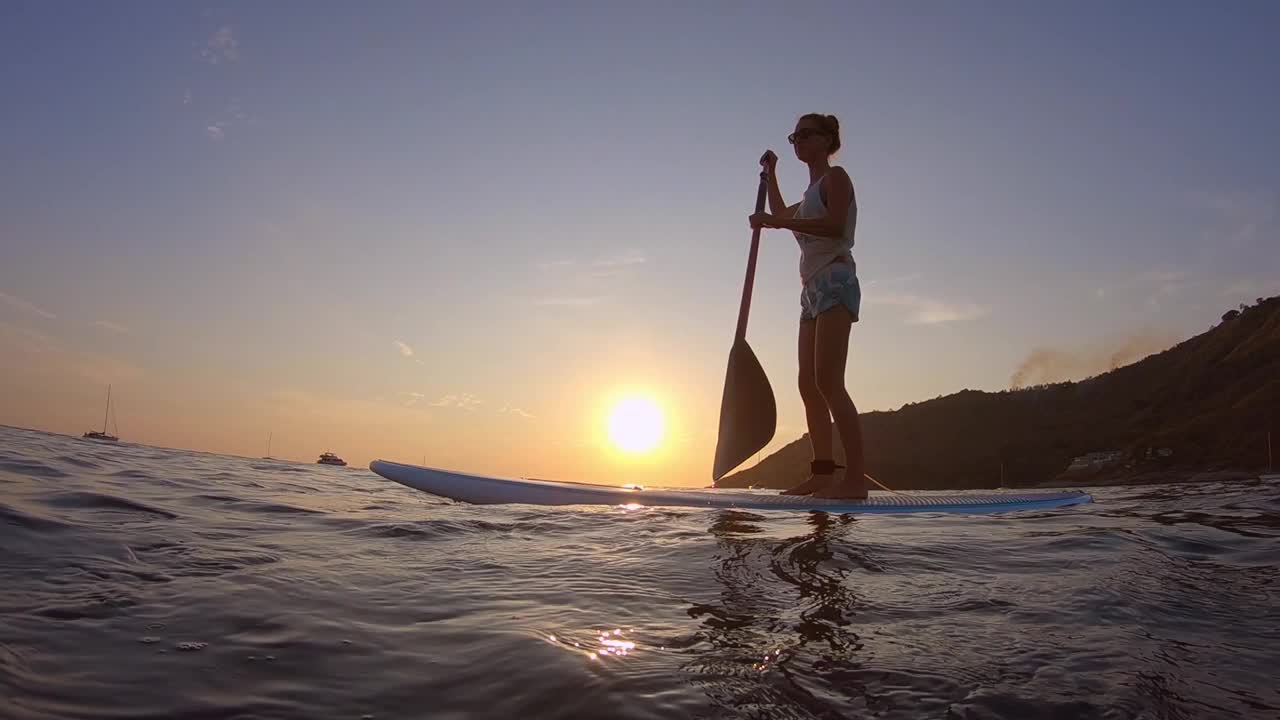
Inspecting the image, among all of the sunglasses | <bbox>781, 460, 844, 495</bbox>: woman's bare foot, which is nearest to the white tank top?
the sunglasses

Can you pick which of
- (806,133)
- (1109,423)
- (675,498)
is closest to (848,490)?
(675,498)

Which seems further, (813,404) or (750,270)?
(750,270)

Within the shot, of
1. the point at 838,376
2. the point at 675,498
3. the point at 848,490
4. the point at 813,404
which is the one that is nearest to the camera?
the point at 838,376

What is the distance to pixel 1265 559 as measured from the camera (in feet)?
11.2

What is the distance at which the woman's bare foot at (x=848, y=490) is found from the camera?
5473 mm

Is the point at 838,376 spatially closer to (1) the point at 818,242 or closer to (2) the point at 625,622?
(1) the point at 818,242

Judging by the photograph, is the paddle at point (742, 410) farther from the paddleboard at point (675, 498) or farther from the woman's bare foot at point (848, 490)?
the woman's bare foot at point (848, 490)

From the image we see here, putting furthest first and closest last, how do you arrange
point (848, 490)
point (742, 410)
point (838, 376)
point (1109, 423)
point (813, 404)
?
point (1109, 423)
point (742, 410)
point (813, 404)
point (848, 490)
point (838, 376)

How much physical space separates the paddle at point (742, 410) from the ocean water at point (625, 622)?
1938mm

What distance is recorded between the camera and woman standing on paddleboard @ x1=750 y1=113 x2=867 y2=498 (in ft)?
17.5

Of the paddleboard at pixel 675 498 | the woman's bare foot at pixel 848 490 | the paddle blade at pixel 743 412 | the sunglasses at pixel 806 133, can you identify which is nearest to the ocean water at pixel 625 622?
the paddleboard at pixel 675 498

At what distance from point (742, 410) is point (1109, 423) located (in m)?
76.4

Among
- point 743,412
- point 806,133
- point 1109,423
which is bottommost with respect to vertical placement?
point 743,412

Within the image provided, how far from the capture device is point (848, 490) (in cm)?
550
